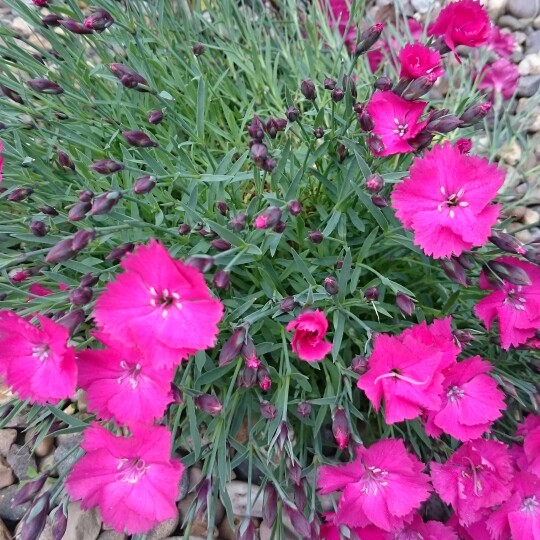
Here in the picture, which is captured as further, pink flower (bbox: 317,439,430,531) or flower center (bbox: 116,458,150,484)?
pink flower (bbox: 317,439,430,531)

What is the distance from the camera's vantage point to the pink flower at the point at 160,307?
1227 mm

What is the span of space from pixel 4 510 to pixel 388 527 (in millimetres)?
1343

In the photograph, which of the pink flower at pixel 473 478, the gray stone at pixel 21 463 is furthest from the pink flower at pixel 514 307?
the gray stone at pixel 21 463

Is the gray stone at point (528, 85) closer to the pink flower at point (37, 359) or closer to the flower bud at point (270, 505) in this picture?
the flower bud at point (270, 505)

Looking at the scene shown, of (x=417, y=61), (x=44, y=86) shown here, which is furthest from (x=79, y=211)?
(x=417, y=61)

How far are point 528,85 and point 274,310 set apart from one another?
2.30m

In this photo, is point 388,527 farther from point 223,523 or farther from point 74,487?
point 74,487

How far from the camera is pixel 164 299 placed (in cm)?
131

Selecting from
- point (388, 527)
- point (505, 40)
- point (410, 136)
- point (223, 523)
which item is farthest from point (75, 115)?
point (505, 40)

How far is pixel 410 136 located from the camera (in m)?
1.57

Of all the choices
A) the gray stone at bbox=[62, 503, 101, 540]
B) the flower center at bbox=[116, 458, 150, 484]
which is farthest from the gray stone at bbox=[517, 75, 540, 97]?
the gray stone at bbox=[62, 503, 101, 540]

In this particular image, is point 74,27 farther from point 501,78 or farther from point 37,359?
point 501,78

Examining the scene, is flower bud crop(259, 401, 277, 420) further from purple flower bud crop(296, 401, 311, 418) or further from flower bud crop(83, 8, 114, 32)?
flower bud crop(83, 8, 114, 32)

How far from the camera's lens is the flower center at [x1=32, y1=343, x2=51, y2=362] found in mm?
1374
